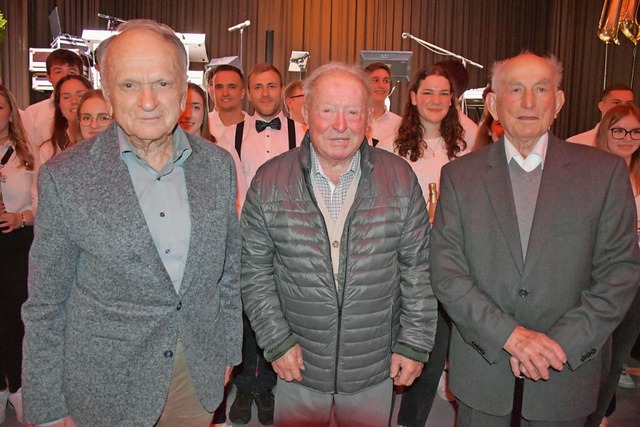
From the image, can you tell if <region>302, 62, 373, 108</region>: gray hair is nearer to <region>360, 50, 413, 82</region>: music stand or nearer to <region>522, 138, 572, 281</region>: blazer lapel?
<region>522, 138, 572, 281</region>: blazer lapel

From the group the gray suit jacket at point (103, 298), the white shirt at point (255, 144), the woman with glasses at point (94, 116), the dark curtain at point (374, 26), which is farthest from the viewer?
the dark curtain at point (374, 26)

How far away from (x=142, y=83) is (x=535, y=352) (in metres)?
1.40

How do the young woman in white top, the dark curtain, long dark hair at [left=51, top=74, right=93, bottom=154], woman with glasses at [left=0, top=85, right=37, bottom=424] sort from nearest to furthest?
the young woman in white top → woman with glasses at [left=0, top=85, right=37, bottom=424] → long dark hair at [left=51, top=74, right=93, bottom=154] → the dark curtain

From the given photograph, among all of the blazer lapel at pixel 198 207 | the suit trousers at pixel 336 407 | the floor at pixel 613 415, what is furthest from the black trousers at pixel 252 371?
the blazer lapel at pixel 198 207

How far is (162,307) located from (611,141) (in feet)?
8.81

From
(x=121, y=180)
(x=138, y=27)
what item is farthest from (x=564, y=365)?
(x=138, y=27)

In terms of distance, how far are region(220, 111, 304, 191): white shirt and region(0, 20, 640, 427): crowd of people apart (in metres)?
1.76

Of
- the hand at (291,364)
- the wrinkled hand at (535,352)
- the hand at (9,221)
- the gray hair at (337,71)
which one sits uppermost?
the gray hair at (337,71)

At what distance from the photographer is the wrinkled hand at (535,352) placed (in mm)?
1783

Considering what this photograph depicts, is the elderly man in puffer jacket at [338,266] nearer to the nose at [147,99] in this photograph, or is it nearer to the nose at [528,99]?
the nose at [528,99]

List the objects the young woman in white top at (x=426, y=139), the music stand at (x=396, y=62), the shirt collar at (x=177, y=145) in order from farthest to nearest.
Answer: the music stand at (x=396, y=62), the young woman in white top at (x=426, y=139), the shirt collar at (x=177, y=145)

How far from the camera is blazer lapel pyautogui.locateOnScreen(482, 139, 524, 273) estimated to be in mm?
1860

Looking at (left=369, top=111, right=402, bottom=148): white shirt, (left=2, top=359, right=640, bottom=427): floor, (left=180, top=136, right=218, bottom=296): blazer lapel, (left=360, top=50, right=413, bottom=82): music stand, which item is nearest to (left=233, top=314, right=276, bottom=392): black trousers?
(left=2, top=359, right=640, bottom=427): floor

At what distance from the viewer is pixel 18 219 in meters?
3.12
